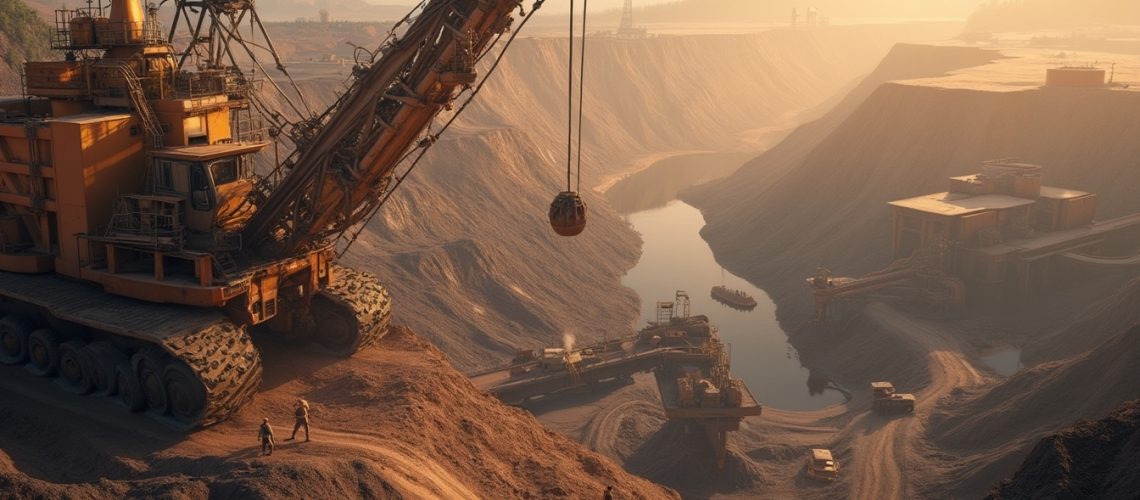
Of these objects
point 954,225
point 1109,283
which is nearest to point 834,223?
point 954,225

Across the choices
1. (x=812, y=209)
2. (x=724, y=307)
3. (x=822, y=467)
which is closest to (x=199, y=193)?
(x=822, y=467)

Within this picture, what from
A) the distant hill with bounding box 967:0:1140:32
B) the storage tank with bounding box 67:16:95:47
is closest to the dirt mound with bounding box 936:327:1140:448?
the storage tank with bounding box 67:16:95:47

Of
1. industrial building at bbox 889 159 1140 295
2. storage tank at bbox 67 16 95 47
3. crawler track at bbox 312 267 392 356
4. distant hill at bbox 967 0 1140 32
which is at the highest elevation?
distant hill at bbox 967 0 1140 32

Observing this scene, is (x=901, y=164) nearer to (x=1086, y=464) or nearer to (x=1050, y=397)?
(x=1050, y=397)

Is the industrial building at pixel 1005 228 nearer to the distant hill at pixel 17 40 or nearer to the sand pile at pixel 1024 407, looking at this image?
the sand pile at pixel 1024 407

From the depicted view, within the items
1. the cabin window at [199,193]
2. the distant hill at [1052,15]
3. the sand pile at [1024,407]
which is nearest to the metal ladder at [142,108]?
the cabin window at [199,193]

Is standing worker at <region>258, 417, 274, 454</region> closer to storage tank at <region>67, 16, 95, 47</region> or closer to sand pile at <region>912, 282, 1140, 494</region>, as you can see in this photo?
storage tank at <region>67, 16, 95, 47</region>
